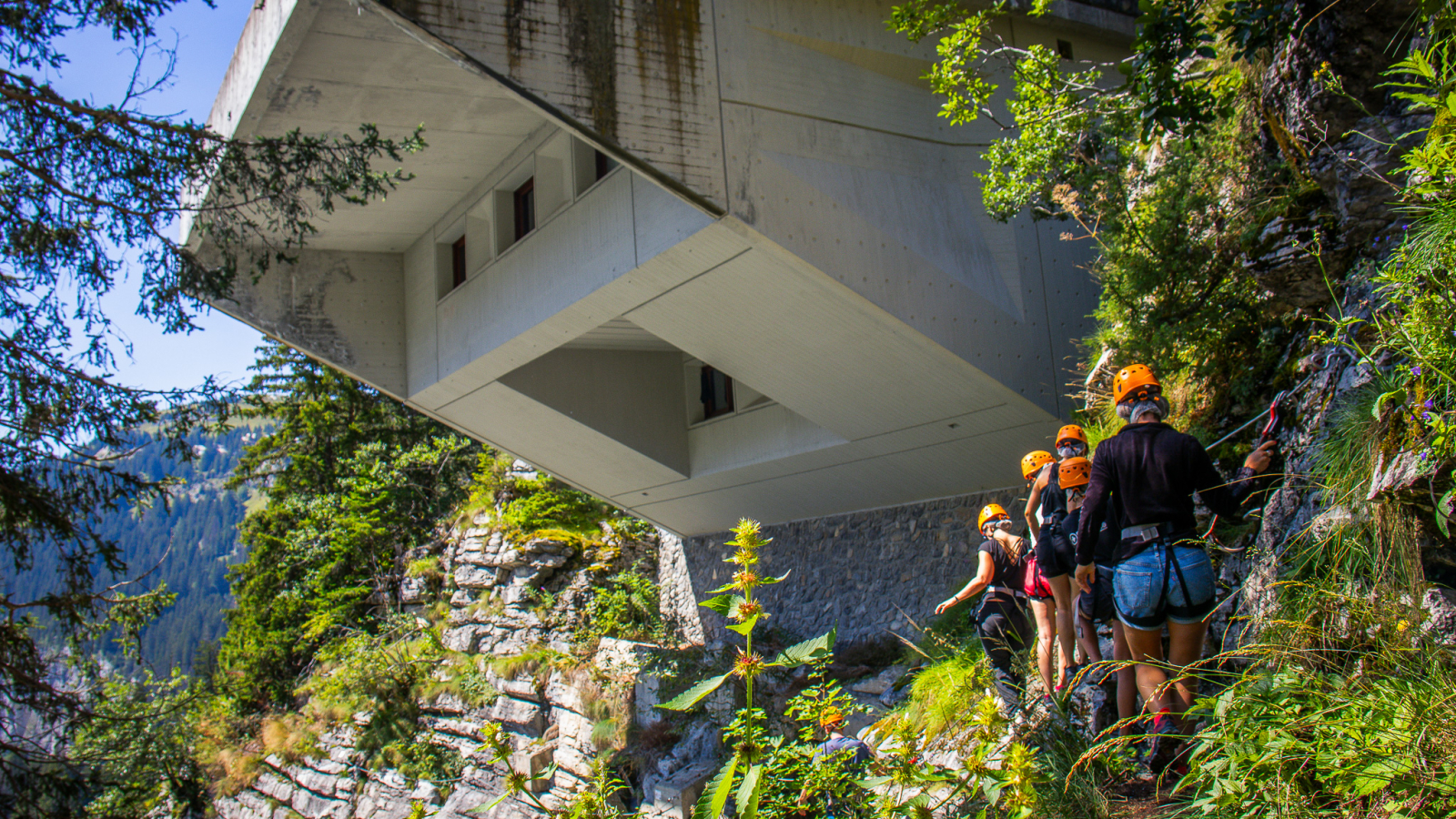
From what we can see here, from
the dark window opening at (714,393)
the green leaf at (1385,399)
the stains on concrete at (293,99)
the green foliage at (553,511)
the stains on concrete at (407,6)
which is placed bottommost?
the green leaf at (1385,399)

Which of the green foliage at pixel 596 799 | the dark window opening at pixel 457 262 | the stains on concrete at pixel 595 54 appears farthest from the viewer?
the dark window opening at pixel 457 262

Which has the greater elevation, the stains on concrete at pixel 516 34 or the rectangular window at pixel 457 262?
the rectangular window at pixel 457 262

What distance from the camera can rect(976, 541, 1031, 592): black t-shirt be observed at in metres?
6.36

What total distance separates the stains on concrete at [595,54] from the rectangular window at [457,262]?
20.3ft

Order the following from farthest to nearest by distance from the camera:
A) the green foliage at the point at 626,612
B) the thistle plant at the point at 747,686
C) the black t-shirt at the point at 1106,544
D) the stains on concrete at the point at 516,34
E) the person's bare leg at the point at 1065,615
Result: 1. the green foliage at the point at 626,612
2. the stains on concrete at the point at 516,34
3. the person's bare leg at the point at 1065,615
4. the black t-shirt at the point at 1106,544
5. the thistle plant at the point at 747,686

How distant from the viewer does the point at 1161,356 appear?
725cm

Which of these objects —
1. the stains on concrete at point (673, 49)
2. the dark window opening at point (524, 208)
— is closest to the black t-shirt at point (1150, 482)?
the stains on concrete at point (673, 49)

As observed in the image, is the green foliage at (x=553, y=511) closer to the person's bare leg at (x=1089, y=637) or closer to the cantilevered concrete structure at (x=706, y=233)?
the cantilevered concrete structure at (x=706, y=233)

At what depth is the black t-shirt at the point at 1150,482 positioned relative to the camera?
13.5 ft

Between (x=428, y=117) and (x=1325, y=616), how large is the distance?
9401mm

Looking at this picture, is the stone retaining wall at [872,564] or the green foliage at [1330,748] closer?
the green foliage at [1330,748]

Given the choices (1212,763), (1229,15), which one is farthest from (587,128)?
(1212,763)

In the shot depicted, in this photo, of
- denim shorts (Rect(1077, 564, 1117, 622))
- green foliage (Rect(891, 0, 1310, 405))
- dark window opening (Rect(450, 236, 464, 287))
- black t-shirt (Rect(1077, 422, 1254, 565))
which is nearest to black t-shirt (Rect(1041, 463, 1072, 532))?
denim shorts (Rect(1077, 564, 1117, 622))

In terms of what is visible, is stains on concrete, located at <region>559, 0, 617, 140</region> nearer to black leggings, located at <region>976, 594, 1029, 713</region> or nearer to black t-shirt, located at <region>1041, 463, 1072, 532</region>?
black t-shirt, located at <region>1041, 463, 1072, 532</region>
